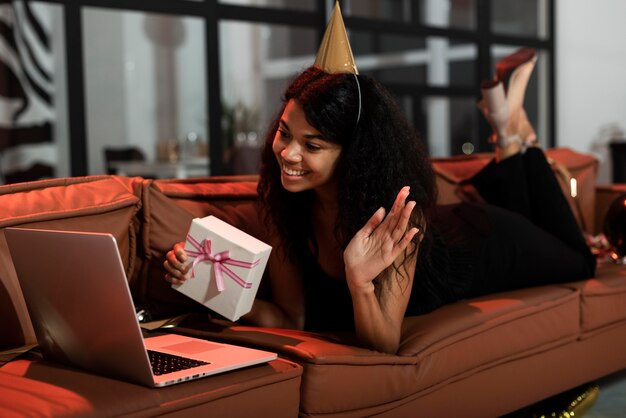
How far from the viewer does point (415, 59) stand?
6.09 m

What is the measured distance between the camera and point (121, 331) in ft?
4.99

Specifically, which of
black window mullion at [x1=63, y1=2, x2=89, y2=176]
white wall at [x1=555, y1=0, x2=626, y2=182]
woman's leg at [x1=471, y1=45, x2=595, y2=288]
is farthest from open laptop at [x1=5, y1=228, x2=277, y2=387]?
white wall at [x1=555, y1=0, x2=626, y2=182]

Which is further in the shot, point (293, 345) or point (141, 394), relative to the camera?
point (293, 345)

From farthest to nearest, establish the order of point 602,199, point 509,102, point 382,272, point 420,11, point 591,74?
1. point 591,74
2. point 420,11
3. point 602,199
4. point 509,102
5. point 382,272

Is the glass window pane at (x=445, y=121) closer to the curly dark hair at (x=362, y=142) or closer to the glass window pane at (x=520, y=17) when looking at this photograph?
the glass window pane at (x=520, y=17)

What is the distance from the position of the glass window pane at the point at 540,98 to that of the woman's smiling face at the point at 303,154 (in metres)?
5.13

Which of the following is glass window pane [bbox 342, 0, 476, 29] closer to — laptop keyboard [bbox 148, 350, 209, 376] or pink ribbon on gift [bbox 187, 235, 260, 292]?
pink ribbon on gift [bbox 187, 235, 260, 292]

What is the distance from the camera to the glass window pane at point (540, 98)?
6.80 m

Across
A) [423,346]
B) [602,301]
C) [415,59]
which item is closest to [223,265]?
[423,346]

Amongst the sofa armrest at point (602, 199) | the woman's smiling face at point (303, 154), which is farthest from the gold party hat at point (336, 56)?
the sofa armrest at point (602, 199)

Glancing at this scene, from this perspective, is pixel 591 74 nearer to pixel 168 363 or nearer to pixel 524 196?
pixel 524 196

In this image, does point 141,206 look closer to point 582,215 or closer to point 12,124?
point 582,215

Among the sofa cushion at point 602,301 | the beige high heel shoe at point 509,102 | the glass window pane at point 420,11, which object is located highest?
the glass window pane at point 420,11

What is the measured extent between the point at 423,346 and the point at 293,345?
0.32m
